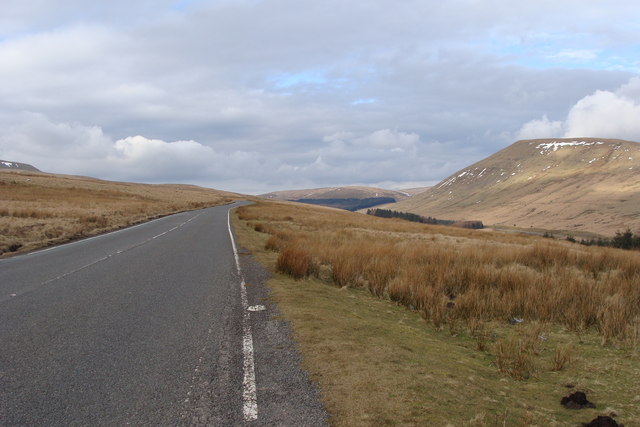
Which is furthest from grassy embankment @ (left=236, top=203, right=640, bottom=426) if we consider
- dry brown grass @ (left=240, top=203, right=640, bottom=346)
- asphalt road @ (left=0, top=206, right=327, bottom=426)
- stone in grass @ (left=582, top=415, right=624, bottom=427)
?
asphalt road @ (left=0, top=206, right=327, bottom=426)

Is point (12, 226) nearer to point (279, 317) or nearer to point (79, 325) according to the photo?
point (79, 325)

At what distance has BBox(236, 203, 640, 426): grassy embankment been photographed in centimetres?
419

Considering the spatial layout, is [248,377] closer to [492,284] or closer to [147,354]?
[147,354]

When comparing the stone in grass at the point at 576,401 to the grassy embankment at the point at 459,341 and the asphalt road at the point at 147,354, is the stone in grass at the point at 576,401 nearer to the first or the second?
the grassy embankment at the point at 459,341

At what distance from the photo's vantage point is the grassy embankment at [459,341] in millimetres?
4188

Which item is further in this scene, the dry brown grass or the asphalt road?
the dry brown grass

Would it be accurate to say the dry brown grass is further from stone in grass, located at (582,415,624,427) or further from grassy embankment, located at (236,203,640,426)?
stone in grass, located at (582,415,624,427)

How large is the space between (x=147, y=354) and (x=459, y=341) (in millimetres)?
4531

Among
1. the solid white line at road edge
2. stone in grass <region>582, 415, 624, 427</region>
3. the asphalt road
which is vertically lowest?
the asphalt road

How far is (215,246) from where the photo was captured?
18.5m

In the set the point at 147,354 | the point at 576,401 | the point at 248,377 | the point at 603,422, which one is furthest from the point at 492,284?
the point at 147,354

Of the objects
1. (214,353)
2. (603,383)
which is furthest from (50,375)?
(603,383)

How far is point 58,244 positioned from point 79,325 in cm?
1684

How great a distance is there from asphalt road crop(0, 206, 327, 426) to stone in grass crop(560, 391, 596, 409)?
8.30 ft
